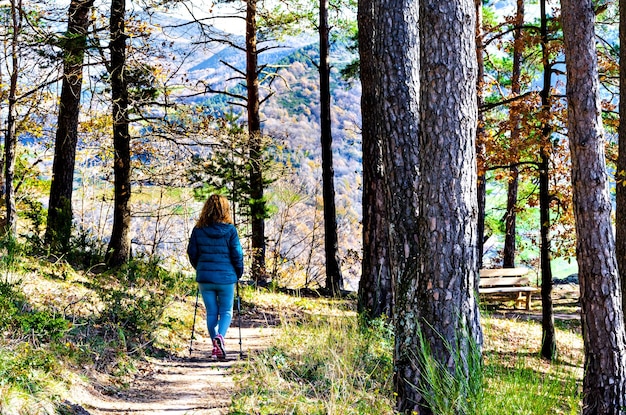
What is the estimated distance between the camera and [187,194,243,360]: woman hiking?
7.23m

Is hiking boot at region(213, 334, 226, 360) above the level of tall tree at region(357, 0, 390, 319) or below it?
below

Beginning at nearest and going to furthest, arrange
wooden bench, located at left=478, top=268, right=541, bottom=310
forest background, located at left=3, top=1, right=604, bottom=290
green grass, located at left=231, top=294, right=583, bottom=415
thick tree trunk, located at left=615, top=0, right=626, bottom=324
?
green grass, located at left=231, top=294, right=583, bottom=415
thick tree trunk, located at left=615, top=0, right=626, bottom=324
forest background, located at left=3, top=1, right=604, bottom=290
wooden bench, located at left=478, top=268, right=541, bottom=310

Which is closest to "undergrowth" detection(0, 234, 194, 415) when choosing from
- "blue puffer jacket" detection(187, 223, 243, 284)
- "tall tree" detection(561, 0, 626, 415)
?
"blue puffer jacket" detection(187, 223, 243, 284)

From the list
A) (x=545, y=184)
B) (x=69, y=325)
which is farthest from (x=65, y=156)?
(x=545, y=184)

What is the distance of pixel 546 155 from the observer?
408 inches

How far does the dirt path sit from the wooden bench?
34.3 feet

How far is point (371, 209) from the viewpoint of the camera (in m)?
8.48

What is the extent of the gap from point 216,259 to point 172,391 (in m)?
1.68

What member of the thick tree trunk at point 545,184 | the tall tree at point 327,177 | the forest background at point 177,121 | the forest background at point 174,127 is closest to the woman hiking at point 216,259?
the forest background at point 174,127

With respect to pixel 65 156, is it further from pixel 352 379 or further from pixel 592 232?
pixel 592 232

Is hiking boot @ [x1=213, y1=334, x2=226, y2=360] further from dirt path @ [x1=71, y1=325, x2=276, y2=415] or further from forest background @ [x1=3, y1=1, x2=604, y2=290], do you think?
forest background @ [x1=3, y1=1, x2=604, y2=290]

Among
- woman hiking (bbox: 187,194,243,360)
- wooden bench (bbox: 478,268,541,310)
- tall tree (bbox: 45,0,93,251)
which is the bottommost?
wooden bench (bbox: 478,268,541,310)

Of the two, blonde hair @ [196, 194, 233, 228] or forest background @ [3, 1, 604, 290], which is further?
forest background @ [3, 1, 604, 290]

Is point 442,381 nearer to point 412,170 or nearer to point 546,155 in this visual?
point 412,170
